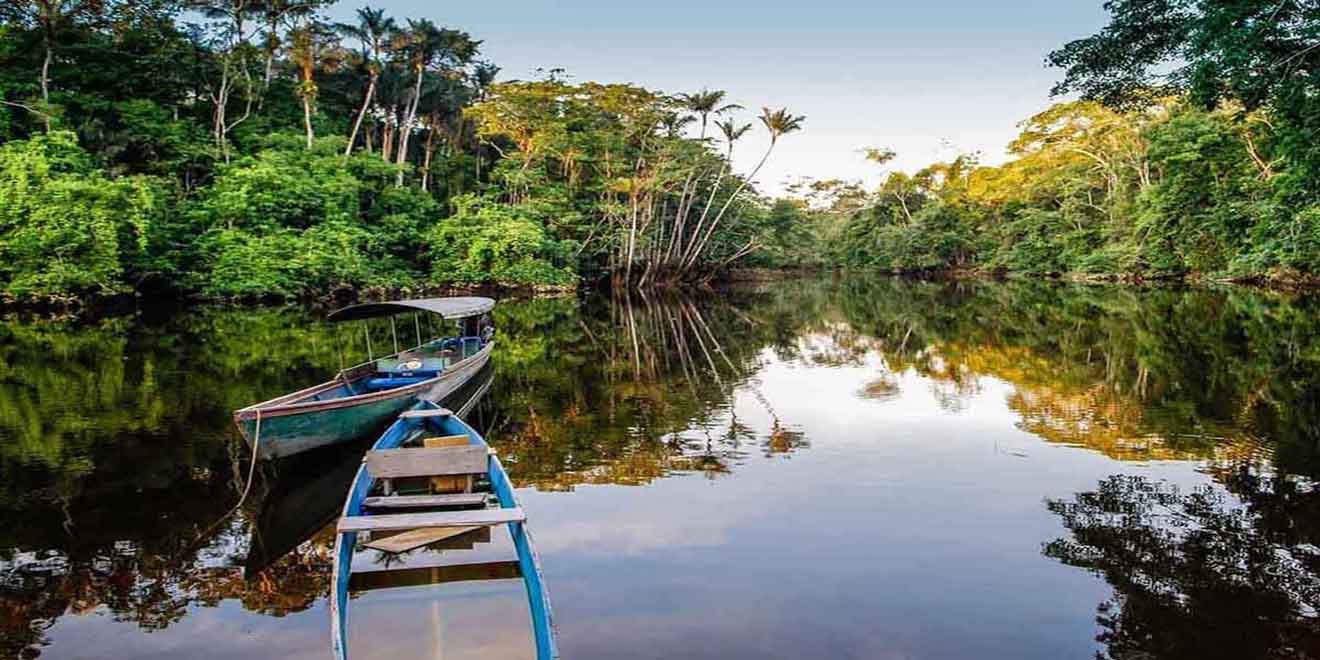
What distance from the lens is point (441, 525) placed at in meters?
5.56

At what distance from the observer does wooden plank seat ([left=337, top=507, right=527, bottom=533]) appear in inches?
203

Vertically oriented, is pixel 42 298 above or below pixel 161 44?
below

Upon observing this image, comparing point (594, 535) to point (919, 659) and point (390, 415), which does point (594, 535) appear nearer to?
point (919, 659)

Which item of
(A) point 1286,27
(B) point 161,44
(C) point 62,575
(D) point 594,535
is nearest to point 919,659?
(D) point 594,535

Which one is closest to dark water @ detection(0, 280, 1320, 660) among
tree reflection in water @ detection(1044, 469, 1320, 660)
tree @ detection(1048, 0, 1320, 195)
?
tree reflection in water @ detection(1044, 469, 1320, 660)

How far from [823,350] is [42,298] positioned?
78.4 ft

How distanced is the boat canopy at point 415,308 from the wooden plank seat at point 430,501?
5.00 meters

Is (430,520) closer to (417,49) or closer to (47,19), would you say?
(47,19)

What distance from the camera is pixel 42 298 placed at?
986 inches

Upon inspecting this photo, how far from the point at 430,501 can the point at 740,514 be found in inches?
107

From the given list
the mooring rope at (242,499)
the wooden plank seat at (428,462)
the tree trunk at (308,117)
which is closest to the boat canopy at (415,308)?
the mooring rope at (242,499)

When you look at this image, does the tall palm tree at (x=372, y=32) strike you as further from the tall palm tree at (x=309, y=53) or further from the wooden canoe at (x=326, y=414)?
the wooden canoe at (x=326, y=414)

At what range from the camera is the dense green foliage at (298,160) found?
78.9 feet

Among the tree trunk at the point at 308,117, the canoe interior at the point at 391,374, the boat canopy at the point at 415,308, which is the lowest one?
the canoe interior at the point at 391,374
